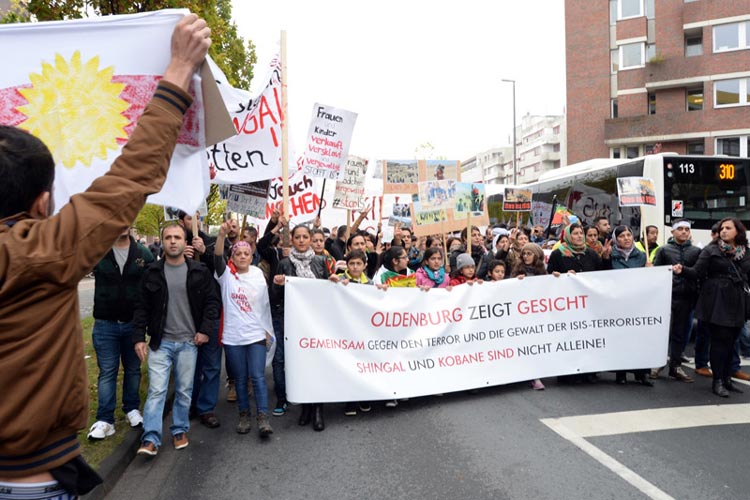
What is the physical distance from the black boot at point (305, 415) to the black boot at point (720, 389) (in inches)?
179

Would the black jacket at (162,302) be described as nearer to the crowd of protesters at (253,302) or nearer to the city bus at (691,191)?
the crowd of protesters at (253,302)

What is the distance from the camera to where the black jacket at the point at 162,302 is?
4965 mm

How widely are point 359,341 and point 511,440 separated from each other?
1.80m

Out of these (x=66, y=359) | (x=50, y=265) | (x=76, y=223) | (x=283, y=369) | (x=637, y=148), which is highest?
(x=637, y=148)

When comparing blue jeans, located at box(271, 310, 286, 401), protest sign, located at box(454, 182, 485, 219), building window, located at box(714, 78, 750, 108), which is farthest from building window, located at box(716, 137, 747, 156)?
blue jeans, located at box(271, 310, 286, 401)

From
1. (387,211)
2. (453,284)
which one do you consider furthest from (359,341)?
(387,211)

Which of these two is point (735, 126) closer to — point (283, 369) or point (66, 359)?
point (283, 369)

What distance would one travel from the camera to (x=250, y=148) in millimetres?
5723

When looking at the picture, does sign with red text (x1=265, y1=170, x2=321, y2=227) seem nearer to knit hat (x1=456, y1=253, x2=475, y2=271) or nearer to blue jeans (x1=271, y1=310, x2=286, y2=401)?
knit hat (x1=456, y1=253, x2=475, y2=271)

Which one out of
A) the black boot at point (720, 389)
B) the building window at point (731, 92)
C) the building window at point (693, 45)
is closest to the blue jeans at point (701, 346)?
the black boot at point (720, 389)

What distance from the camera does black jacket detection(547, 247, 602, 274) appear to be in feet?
23.2

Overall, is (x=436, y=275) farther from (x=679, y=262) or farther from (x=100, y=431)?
(x=100, y=431)

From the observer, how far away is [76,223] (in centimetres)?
136

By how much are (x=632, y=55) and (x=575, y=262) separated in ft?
109
